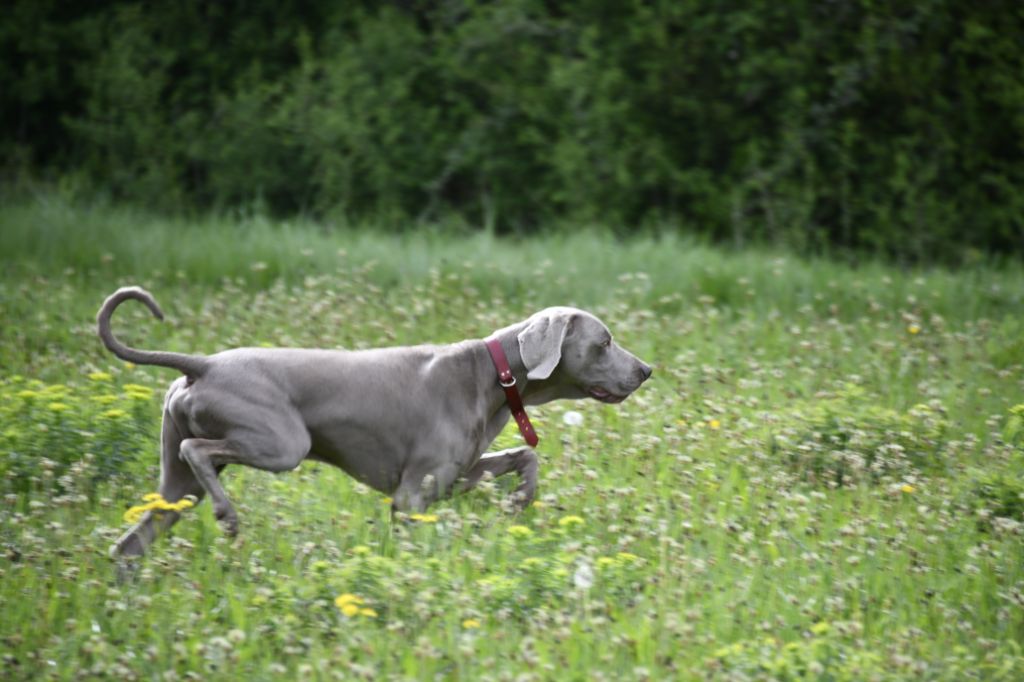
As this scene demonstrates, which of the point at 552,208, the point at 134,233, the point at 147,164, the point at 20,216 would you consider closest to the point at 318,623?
the point at 134,233

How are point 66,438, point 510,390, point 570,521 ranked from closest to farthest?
point 570,521
point 510,390
point 66,438

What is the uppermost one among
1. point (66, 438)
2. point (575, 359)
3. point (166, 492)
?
point (575, 359)

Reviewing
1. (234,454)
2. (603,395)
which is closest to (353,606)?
(234,454)

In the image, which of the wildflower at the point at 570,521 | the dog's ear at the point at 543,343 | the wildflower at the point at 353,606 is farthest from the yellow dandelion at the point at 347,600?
the dog's ear at the point at 543,343

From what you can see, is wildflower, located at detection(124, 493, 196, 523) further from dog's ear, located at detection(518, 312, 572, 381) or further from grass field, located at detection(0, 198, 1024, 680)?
dog's ear, located at detection(518, 312, 572, 381)

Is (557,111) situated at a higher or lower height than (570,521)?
higher

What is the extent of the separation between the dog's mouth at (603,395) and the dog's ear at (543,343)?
1.00 feet

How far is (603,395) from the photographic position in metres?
6.21

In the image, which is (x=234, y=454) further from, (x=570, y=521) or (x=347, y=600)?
(x=570, y=521)

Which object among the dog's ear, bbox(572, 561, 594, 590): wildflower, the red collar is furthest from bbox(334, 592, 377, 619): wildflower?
the dog's ear

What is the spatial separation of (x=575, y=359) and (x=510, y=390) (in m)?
0.38

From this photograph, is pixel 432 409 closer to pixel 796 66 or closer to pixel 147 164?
pixel 796 66

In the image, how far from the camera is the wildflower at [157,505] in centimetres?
512

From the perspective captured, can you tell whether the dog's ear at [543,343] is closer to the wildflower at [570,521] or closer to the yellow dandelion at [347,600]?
the wildflower at [570,521]
